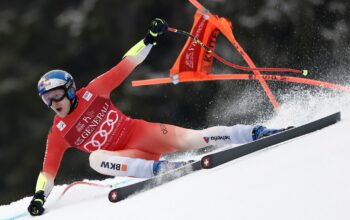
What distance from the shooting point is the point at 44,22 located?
54.0 feet

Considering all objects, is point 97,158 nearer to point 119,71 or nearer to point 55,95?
point 55,95

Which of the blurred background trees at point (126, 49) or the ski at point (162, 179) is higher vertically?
the blurred background trees at point (126, 49)

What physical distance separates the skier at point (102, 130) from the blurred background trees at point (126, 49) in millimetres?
6172

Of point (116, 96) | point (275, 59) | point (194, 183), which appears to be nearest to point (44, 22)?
point (116, 96)

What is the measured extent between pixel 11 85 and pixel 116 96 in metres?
2.92

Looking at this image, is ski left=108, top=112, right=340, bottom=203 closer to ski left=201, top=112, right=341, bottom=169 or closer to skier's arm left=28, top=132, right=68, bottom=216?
ski left=201, top=112, right=341, bottom=169

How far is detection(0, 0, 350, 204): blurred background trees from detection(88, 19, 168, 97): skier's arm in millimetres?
6098

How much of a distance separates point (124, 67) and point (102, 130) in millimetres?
452

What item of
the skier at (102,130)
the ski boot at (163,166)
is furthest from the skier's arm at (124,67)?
the ski boot at (163,166)

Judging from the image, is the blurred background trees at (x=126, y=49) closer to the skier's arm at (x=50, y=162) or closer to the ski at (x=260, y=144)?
the skier's arm at (x=50, y=162)

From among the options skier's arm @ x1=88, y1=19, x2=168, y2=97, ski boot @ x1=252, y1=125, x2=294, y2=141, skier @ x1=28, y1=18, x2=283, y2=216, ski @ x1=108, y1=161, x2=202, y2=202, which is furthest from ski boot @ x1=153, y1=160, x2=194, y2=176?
skier's arm @ x1=88, y1=19, x2=168, y2=97

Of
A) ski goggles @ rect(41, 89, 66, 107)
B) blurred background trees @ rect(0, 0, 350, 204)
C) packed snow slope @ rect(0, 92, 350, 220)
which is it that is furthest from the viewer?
blurred background trees @ rect(0, 0, 350, 204)

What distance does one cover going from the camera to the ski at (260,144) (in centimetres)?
363

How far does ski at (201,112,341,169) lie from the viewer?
11.9 feet
